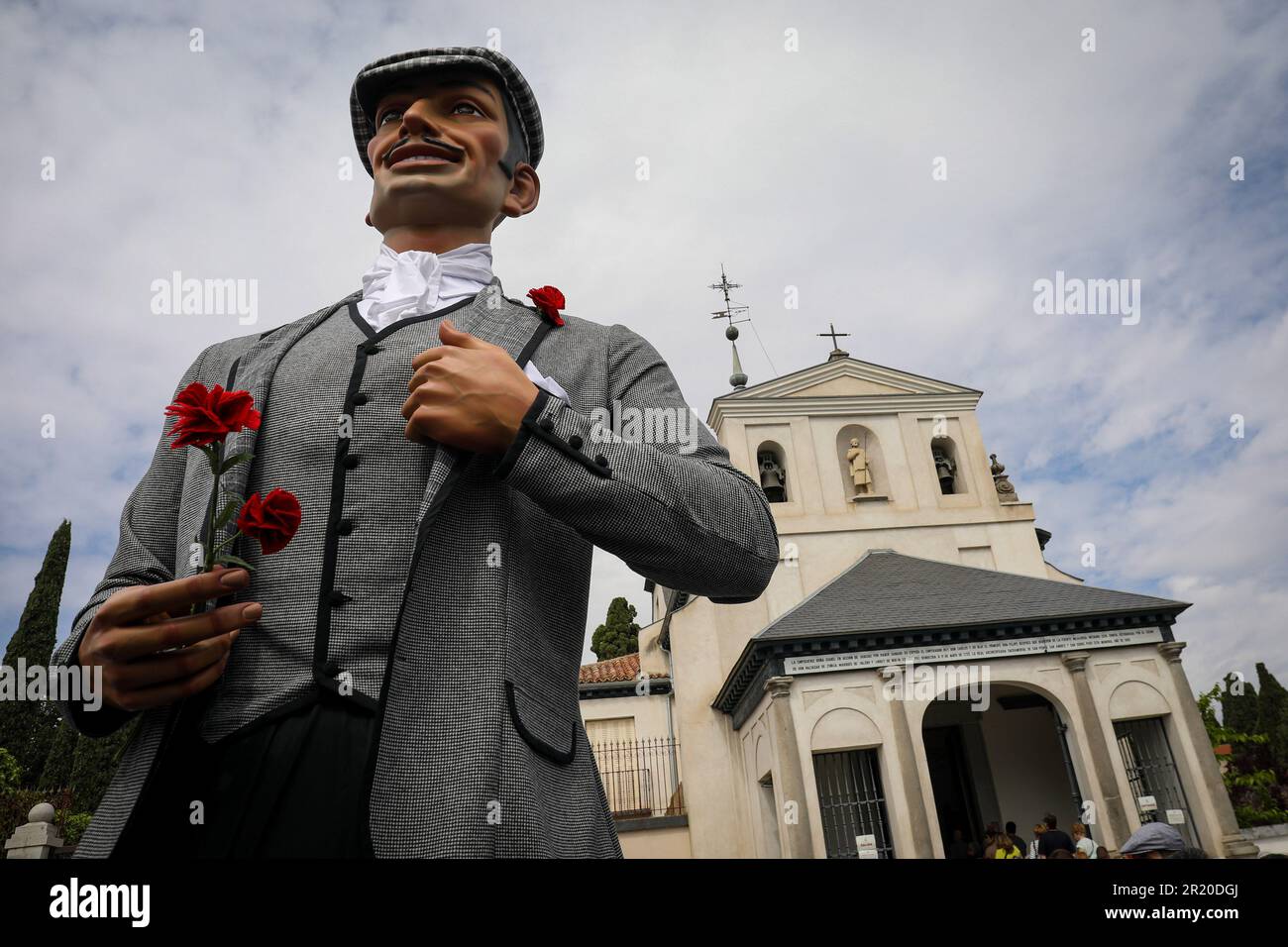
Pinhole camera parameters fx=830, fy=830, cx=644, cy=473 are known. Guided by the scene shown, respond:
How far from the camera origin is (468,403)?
1282 mm

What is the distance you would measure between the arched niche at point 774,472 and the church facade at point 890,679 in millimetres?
63

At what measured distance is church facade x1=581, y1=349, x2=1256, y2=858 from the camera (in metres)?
14.9

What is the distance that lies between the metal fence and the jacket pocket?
19.4m

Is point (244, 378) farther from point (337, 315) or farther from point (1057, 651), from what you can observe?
point (1057, 651)

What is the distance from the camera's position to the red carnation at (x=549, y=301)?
5.69 feet

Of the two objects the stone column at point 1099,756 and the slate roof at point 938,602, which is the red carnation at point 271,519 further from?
the stone column at point 1099,756

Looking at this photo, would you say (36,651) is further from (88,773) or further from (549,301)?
(549,301)

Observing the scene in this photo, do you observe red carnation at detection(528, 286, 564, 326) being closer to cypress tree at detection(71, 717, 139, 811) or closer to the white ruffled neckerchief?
the white ruffled neckerchief

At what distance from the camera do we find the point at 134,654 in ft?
3.84

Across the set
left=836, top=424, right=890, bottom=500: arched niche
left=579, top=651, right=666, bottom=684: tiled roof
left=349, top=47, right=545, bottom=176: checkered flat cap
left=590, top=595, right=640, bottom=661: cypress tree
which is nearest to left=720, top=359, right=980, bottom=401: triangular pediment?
left=836, top=424, right=890, bottom=500: arched niche

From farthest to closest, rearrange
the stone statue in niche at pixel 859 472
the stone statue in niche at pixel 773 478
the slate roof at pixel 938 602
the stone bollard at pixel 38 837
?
1. the stone statue in niche at pixel 859 472
2. the stone statue in niche at pixel 773 478
3. the slate roof at pixel 938 602
4. the stone bollard at pixel 38 837

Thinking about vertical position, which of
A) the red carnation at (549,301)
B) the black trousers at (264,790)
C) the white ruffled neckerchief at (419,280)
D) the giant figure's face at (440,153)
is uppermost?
the giant figure's face at (440,153)

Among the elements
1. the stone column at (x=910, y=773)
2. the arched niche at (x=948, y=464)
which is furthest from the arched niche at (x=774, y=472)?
the stone column at (x=910, y=773)
